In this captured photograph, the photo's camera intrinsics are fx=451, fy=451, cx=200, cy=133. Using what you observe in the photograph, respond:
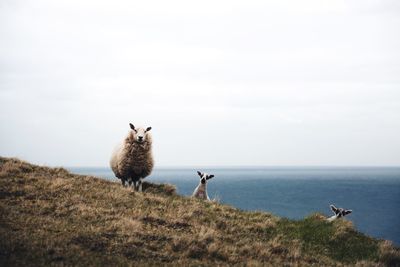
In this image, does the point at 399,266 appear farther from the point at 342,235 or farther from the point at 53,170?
the point at 53,170

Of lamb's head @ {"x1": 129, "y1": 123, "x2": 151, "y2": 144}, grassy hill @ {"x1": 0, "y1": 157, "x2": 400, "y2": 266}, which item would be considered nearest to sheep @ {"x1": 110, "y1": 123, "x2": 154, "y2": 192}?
lamb's head @ {"x1": 129, "y1": 123, "x2": 151, "y2": 144}

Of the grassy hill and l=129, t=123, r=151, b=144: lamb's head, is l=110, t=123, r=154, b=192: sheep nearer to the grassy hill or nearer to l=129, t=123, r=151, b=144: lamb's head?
l=129, t=123, r=151, b=144: lamb's head

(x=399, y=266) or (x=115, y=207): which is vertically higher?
(x=115, y=207)

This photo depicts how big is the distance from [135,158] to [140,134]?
1.09 metres

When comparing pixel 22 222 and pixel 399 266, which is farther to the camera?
pixel 399 266

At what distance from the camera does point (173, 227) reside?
13828 mm

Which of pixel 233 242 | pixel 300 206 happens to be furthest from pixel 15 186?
pixel 300 206

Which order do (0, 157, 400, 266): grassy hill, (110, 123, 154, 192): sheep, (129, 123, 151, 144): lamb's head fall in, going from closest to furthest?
(0, 157, 400, 266): grassy hill → (110, 123, 154, 192): sheep → (129, 123, 151, 144): lamb's head

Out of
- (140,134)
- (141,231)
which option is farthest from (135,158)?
(141,231)

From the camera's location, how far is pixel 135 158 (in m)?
20.0

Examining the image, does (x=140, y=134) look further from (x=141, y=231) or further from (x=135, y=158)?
(x=141, y=231)

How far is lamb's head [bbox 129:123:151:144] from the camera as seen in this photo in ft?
65.8

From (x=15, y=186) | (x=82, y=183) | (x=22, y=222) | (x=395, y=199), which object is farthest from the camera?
(x=395, y=199)

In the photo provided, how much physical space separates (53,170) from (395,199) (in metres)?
182
